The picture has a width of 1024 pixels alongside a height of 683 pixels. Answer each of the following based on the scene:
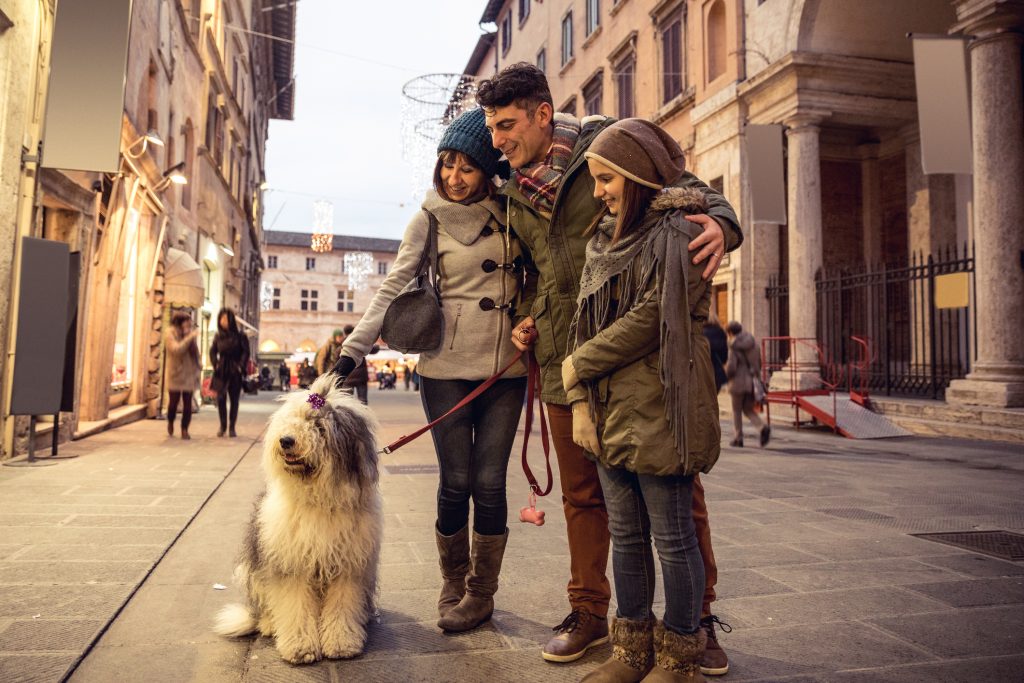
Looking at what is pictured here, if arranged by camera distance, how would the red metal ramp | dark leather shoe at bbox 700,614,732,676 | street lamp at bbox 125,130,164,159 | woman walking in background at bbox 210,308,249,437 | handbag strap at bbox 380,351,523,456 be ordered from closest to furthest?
dark leather shoe at bbox 700,614,732,676
handbag strap at bbox 380,351,523,456
woman walking in background at bbox 210,308,249,437
the red metal ramp
street lamp at bbox 125,130,164,159

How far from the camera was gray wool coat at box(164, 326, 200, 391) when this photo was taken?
10.4 meters

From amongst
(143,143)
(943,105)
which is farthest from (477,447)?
(143,143)

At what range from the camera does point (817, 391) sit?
12875mm

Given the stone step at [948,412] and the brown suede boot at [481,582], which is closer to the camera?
the brown suede boot at [481,582]

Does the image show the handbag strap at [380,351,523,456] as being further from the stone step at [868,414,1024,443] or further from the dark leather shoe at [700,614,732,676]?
the stone step at [868,414,1024,443]

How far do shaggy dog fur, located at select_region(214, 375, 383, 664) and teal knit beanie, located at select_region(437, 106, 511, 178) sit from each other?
1048mm

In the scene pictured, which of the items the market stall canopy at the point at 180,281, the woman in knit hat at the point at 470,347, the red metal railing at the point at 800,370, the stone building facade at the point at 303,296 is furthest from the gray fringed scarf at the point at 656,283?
the stone building facade at the point at 303,296

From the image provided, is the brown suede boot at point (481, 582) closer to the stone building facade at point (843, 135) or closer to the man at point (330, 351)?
the man at point (330, 351)

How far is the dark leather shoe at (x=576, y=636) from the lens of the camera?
2682 millimetres

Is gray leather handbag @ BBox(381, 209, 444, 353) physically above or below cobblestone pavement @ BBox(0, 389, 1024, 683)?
above

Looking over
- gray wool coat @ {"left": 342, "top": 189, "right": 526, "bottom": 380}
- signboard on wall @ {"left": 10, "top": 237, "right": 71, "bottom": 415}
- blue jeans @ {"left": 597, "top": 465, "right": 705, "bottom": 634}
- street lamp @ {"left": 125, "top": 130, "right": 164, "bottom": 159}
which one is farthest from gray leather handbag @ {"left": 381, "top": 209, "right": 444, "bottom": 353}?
street lamp @ {"left": 125, "top": 130, "right": 164, "bottom": 159}

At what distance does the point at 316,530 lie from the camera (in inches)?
106

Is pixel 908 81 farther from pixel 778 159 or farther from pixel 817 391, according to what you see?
pixel 817 391

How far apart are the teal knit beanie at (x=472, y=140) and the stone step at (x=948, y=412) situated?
926cm
